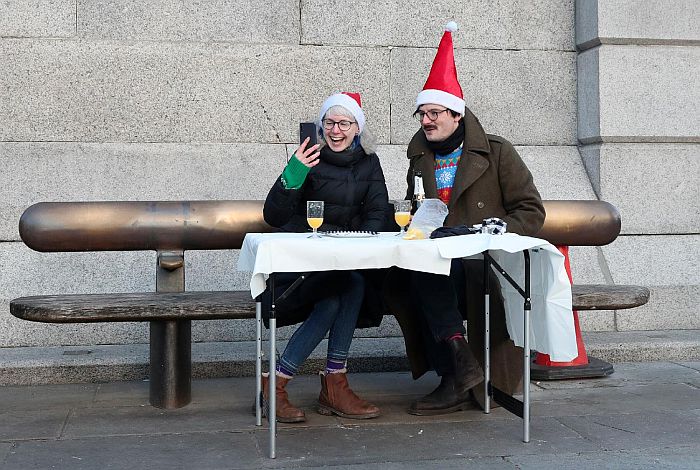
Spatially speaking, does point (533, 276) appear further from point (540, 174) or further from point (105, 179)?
point (105, 179)

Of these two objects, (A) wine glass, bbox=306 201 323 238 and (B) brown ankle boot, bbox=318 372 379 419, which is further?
(B) brown ankle boot, bbox=318 372 379 419

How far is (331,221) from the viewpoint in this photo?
4.99 metres

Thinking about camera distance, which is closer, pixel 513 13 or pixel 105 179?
pixel 105 179

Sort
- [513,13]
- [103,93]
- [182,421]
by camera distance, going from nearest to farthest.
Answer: [182,421]
[103,93]
[513,13]

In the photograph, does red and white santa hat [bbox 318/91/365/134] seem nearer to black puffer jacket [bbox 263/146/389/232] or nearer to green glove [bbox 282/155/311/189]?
black puffer jacket [bbox 263/146/389/232]

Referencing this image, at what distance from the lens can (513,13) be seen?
729 centimetres

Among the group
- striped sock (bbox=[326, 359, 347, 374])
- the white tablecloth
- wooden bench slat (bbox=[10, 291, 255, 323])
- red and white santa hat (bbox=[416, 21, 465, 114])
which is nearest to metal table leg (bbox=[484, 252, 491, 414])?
the white tablecloth

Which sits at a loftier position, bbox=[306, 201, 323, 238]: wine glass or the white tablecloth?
bbox=[306, 201, 323, 238]: wine glass

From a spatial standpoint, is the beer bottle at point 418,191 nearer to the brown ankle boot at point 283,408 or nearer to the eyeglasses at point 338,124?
the eyeglasses at point 338,124

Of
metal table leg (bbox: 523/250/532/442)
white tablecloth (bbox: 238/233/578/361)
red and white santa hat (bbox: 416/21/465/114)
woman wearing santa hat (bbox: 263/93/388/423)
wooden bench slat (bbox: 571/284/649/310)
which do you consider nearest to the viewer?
white tablecloth (bbox: 238/233/578/361)

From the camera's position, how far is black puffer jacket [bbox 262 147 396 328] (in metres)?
4.84

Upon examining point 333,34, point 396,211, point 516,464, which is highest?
point 333,34

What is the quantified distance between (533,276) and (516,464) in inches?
36.6

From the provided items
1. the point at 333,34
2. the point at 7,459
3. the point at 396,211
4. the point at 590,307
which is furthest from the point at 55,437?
the point at 333,34
